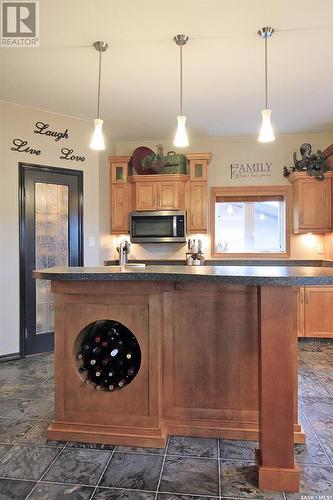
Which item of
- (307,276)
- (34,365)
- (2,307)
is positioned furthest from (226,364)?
(2,307)

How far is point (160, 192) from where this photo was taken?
14.8ft

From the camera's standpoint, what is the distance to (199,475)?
5.73 feet

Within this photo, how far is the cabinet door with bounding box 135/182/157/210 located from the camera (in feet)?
14.9

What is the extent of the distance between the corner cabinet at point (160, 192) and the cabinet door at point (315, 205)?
1.27 meters

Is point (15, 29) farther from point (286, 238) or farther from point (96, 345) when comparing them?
point (286, 238)

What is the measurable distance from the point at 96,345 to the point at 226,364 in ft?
2.75

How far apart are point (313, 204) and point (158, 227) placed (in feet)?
6.74

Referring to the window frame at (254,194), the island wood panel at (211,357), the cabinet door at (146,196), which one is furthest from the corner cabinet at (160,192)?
the island wood panel at (211,357)

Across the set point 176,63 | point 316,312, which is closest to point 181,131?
point 176,63

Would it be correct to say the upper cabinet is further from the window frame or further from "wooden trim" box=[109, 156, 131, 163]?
"wooden trim" box=[109, 156, 131, 163]

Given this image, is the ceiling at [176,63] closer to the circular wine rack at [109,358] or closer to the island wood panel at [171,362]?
the island wood panel at [171,362]

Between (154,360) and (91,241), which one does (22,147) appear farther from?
(154,360)

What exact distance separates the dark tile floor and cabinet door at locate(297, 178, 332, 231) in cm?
251

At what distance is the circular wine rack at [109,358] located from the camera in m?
2.08
